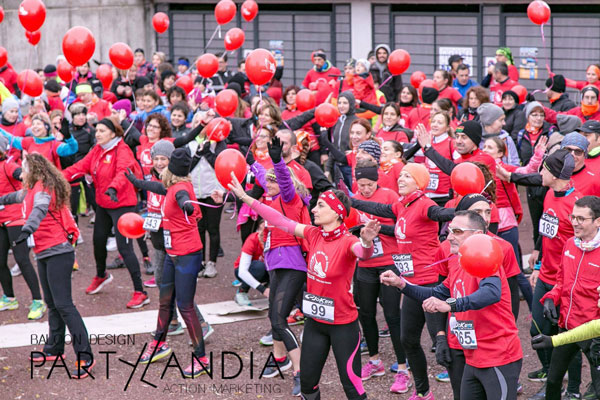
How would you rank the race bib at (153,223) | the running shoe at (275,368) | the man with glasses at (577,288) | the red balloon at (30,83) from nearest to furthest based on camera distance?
the man with glasses at (577,288), the running shoe at (275,368), the race bib at (153,223), the red balloon at (30,83)

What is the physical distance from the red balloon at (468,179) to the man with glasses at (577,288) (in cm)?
85

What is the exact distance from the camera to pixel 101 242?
9.63 m

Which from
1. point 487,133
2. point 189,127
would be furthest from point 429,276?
point 189,127

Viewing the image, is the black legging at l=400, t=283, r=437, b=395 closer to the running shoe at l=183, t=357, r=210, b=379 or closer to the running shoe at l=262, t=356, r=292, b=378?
the running shoe at l=262, t=356, r=292, b=378

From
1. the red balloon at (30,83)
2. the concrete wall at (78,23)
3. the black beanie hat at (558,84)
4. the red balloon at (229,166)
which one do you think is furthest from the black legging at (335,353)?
the concrete wall at (78,23)

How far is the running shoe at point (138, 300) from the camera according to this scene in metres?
9.27

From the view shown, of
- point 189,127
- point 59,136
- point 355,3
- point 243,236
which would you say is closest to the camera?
point 243,236

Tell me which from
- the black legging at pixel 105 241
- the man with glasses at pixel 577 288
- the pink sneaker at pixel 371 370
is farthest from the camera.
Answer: the black legging at pixel 105 241

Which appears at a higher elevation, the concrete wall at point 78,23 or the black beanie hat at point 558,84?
the concrete wall at point 78,23

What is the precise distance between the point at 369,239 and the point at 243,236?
4431 millimetres

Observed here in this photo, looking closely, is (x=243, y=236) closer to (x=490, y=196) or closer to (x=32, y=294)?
(x=32, y=294)

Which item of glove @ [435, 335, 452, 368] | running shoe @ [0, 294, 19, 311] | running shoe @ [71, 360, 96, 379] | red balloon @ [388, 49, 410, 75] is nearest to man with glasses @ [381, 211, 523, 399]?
glove @ [435, 335, 452, 368]

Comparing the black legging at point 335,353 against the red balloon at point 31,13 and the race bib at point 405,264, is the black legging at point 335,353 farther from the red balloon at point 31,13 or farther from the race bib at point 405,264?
the red balloon at point 31,13

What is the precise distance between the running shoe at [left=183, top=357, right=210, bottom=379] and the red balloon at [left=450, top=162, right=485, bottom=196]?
281cm
